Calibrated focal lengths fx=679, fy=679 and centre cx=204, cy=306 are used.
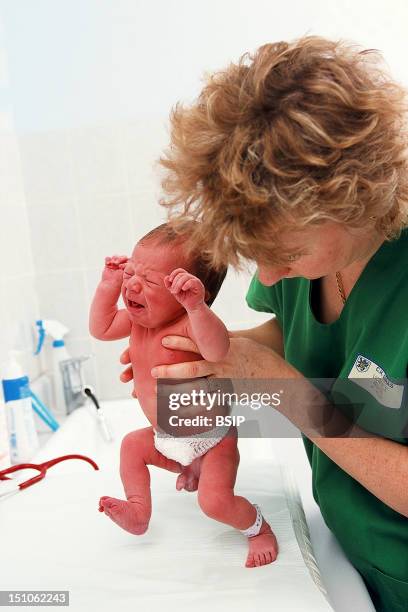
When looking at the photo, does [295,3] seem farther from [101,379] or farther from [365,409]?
[365,409]

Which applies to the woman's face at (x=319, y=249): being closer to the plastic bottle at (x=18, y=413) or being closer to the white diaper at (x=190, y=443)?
the white diaper at (x=190, y=443)

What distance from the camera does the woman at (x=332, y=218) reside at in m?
0.64

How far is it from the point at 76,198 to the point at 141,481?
1.27m

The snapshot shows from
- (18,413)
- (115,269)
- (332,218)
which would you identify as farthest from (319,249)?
(18,413)

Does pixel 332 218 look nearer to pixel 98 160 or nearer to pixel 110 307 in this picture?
pixel 110 307

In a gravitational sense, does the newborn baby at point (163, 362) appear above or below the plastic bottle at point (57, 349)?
above

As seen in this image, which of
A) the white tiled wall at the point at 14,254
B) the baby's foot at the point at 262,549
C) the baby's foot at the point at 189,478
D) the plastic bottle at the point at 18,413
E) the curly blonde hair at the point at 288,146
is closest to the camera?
the curly blonde hair at the point at 288,146

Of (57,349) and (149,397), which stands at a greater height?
(149,397)

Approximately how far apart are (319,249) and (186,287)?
0.15m

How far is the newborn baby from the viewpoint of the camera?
2.55ft

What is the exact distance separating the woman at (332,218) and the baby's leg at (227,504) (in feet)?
0.33

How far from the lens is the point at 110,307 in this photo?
87 cm

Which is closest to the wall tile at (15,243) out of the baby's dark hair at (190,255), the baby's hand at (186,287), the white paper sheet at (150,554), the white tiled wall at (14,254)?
the white tiled wall at (14,254)

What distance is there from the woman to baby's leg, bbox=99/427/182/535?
0.40 ft
